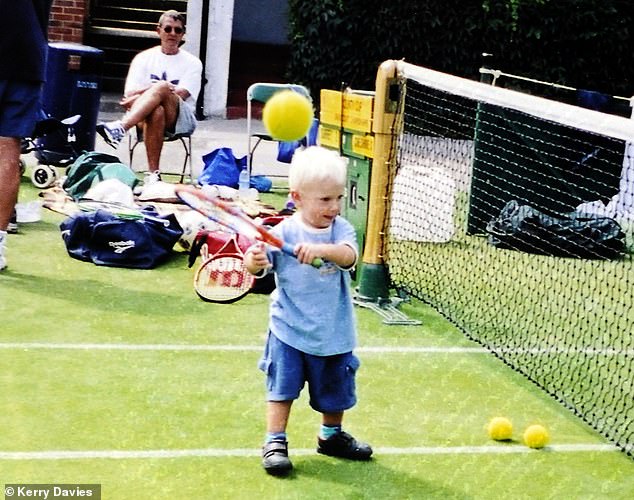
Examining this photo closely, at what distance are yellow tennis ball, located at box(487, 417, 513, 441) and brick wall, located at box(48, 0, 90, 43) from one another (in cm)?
1257

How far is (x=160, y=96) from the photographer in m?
10.2

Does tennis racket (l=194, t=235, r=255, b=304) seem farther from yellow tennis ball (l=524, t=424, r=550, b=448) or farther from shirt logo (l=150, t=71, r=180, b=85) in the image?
shirt logo (l=150, t=71, r=180, b=85)

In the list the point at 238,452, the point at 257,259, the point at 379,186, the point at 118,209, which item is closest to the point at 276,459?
the point at 238,452

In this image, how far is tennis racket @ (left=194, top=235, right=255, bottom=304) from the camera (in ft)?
19.5

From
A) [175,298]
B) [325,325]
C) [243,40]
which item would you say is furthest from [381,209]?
[243,40]

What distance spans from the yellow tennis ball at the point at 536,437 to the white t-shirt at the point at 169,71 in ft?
21.6

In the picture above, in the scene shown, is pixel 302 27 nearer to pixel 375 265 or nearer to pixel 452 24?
pixel 452 24

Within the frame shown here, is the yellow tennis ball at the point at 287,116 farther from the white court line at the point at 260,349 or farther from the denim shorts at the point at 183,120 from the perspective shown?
the denim shorts at the point at 183,120

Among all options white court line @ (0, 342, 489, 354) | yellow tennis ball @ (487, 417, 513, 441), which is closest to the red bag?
white court line @ (0, 342, 489, 354)

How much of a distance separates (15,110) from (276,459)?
11.6 feet

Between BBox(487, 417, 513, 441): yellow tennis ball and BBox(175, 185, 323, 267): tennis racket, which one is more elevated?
BBox(175, 185, 323, 267): tennis racket

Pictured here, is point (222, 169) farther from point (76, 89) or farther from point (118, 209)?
point (118, 209)

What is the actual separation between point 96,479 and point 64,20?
1298 cm

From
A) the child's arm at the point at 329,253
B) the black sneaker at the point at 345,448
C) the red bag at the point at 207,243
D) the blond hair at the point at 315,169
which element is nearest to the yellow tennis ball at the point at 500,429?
the black sneaker at the point at 345,448
